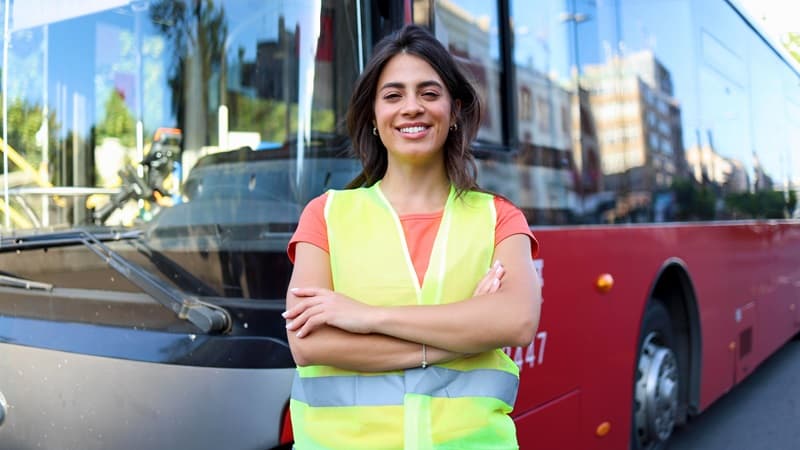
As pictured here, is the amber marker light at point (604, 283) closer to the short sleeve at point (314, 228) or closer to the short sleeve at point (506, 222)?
the short sleeve at point (506, 222)

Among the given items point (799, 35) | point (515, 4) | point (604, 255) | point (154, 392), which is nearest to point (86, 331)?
point (154, 392)

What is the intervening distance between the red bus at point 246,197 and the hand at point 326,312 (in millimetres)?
424

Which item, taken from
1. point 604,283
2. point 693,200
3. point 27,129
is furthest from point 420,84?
point 693,200

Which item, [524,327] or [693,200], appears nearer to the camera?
[524,327]

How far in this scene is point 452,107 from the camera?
1.78 meters

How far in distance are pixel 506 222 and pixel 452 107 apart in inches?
11.4

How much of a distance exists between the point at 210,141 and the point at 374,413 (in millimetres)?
1332

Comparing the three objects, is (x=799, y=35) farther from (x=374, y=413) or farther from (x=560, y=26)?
(x=374, y=413)

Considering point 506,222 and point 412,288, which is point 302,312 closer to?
point 412,288

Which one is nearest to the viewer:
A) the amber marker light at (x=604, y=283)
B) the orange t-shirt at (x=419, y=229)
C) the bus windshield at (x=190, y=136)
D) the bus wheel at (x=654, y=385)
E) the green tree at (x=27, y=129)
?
the orange t-shirt at (x=419, y=229)

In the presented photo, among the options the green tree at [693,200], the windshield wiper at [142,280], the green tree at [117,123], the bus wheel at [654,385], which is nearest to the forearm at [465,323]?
the windshield wiper at [142,280]

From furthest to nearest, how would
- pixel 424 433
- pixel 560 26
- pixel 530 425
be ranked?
pixel 560 26 < pixel 530 425 < pixel 424 433

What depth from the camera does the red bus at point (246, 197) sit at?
2.02 metres

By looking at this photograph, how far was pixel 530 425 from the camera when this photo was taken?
3084 millimetres
